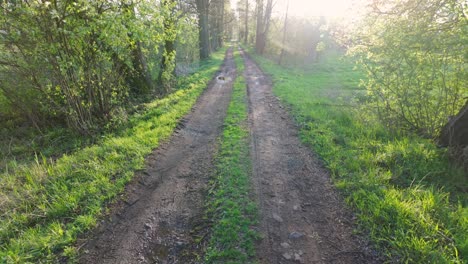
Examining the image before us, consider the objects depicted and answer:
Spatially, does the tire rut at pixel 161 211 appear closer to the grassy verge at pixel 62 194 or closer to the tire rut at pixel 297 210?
the grassy verge at pixel 62 194

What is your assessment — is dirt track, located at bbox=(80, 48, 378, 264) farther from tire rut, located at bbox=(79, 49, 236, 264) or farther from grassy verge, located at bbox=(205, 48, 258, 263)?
grassy verge, located at bbox=(205, 48, 258, 263)

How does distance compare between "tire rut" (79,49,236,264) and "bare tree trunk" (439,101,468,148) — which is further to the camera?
"bare tree trunk" (439,101,468,148)

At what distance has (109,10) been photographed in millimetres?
6410

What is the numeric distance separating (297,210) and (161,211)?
2.50 metres

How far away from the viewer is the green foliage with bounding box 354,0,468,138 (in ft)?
18.3

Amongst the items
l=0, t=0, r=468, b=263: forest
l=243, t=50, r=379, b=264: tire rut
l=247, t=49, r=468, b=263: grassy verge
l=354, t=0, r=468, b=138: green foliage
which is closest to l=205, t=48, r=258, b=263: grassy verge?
l=0, t=0, r=468, b=263: forest

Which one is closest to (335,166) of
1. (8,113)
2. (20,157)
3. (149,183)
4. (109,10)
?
(149,183)

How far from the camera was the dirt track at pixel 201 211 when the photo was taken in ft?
11.2

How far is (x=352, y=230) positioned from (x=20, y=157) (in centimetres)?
912

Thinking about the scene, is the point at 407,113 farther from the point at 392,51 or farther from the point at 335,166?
the point at 335,166

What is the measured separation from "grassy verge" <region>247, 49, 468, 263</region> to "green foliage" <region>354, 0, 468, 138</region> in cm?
89

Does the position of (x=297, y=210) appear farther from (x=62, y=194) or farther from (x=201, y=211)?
(x=62, y=194)

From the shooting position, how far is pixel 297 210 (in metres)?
4.21

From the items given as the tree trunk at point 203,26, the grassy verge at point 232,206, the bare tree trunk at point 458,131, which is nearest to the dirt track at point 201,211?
the grassy verge at point 232,206
